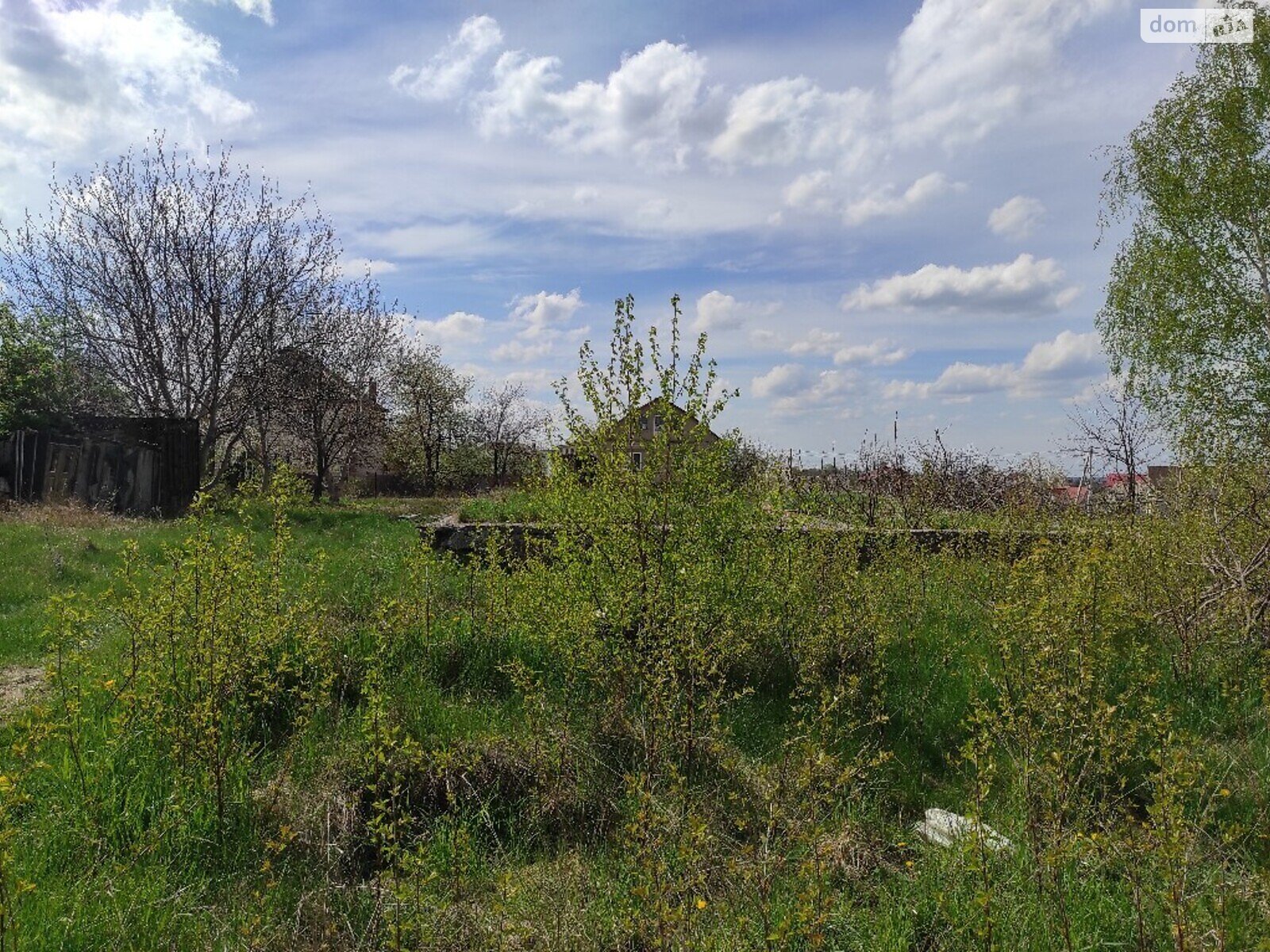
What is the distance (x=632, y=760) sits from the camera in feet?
13.7

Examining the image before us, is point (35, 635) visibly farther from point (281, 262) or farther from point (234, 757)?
point (281, 262)

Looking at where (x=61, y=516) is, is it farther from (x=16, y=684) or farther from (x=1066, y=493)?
(x=1066, y=493)

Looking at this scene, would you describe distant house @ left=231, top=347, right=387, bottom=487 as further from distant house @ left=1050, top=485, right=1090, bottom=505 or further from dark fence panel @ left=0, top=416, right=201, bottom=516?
distant house @ left=1050, top=485, right=1090, bottom=505

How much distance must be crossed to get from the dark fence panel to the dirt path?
29.5 ft

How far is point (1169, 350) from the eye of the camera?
47.9 feet

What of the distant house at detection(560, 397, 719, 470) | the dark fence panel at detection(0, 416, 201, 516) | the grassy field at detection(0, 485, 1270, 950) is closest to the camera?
the grassy field at detection(0, 485, 1270, 950)

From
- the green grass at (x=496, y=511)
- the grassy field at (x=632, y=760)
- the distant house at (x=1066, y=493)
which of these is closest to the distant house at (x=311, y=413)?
the green grass at (x=496, y=511)

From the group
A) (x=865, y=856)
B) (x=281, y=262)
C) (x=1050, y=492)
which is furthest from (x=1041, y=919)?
(x=281, y=262)

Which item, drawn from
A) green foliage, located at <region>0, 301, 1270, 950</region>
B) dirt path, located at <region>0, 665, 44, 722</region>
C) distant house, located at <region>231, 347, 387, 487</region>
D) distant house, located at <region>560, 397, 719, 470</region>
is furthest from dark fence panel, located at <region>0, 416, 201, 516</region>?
distant house, located at <region>560, 397, 719, 470</region>

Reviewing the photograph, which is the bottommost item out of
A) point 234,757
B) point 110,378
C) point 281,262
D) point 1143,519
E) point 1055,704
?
point 234,757

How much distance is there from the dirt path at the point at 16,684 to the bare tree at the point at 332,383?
40.2 ft

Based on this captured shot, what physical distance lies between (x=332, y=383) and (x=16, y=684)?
14592 mm

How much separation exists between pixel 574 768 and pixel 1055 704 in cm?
235

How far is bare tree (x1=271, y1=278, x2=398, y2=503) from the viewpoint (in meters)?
17.0
